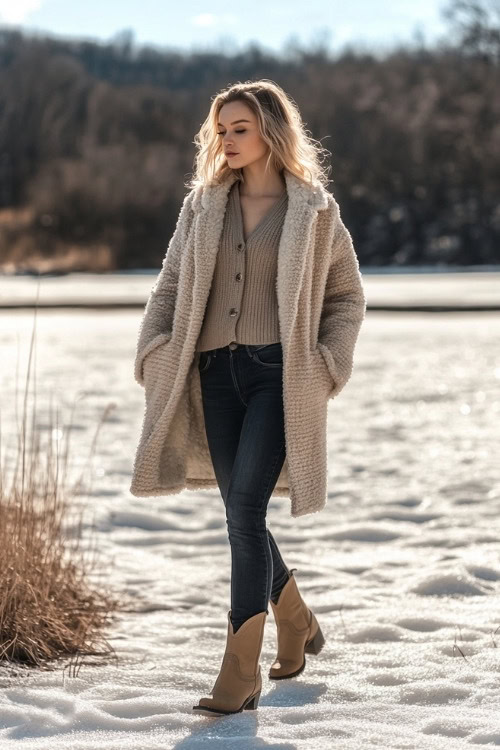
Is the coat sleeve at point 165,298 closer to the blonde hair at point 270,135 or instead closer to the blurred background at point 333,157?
the blonde hair at point 270,135

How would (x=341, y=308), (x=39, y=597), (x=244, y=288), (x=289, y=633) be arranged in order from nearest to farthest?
(x=244, y=288) → (x=341, y=308) → (x=289, y=633) → (x=39, y=597)

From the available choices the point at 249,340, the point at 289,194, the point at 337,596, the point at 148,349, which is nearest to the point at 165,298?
the point at 148,349

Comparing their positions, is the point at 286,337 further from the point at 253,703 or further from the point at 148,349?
the point at 253,703

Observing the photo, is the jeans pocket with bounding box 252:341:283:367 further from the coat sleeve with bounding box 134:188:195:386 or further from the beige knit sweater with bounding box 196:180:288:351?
the coat sleeve with bounding box 134:188:195:386

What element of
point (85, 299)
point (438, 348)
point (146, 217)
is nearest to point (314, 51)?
point (146, 217)

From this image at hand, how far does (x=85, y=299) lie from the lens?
1920 centimetres

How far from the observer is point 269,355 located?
3.06 meters

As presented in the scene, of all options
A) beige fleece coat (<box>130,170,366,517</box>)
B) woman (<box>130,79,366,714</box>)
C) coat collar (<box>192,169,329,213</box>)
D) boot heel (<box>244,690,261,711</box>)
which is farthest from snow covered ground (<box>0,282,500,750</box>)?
coat collar (<box>192,169,329,213</box>)

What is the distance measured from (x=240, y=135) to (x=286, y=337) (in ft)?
1.84

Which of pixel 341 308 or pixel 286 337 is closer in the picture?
pixel 286 337

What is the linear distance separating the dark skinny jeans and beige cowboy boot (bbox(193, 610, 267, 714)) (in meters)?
0.03

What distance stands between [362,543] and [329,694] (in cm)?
197

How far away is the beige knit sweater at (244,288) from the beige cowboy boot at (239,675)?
0.72 meters

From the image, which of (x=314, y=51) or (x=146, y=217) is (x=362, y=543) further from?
(x=314, y=51)
